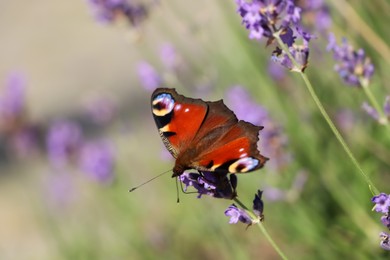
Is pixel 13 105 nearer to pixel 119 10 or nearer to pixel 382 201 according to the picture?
pixel 119 10

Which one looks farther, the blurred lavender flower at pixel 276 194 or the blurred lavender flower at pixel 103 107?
the blurred lavender flower at pixel 103 107

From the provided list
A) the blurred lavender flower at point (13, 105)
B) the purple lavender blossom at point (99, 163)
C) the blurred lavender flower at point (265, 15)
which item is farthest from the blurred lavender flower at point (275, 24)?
the blurred lavender flower at point (13, 105)

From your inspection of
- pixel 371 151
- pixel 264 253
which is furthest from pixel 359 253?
pixel 264 253

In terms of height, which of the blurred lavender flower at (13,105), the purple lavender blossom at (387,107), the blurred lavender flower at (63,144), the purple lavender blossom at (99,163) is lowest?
the purple lavender blossom at (387,107)

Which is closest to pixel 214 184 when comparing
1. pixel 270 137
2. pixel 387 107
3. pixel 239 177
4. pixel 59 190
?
pixel 387 107

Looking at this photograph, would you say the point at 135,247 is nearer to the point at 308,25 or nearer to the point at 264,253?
the point at 264,253

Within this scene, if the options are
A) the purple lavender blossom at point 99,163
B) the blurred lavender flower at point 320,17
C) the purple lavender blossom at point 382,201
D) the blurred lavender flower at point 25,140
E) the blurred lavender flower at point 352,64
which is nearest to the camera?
the purple lavender blossom at point 382,201

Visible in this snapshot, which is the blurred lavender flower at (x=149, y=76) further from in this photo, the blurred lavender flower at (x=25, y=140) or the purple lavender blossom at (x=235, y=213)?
the purple lavender blossom at (x=235, y=213)
